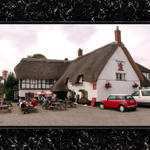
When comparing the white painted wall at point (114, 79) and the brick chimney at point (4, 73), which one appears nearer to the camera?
the brick chimney at point (4, 73)

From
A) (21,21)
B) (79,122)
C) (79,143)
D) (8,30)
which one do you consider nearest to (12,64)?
(8,30)

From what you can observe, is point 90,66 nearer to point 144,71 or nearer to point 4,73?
point 144,71

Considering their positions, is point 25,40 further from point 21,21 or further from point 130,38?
point 130,38

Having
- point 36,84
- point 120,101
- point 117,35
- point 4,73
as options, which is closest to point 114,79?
point 120,101

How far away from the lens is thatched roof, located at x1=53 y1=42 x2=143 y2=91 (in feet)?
10.8

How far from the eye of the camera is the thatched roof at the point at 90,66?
130 inches

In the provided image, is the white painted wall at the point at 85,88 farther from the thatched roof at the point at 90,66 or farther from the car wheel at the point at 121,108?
the car wheel at the point at 121,108

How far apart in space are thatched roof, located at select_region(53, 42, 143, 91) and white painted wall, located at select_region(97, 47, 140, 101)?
122 mm

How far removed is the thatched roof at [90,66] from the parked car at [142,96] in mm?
372

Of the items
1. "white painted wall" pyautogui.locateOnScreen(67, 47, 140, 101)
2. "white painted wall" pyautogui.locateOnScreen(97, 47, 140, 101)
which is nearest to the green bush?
"white painted wall" pyautogui.locateOnScreen(67, 47, 140, 101)

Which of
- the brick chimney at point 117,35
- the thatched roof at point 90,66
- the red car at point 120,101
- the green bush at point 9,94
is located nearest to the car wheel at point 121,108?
the red car at point 120,101

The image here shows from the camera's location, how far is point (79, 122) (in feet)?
8.71

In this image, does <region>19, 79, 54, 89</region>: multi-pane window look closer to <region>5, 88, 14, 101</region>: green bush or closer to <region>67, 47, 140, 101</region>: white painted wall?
<region>5, 88, 14, 101</region>: green bush

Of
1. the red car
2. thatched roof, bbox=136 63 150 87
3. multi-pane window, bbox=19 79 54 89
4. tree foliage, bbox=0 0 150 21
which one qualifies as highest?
tree foliage, bbox=0 0 150 21
